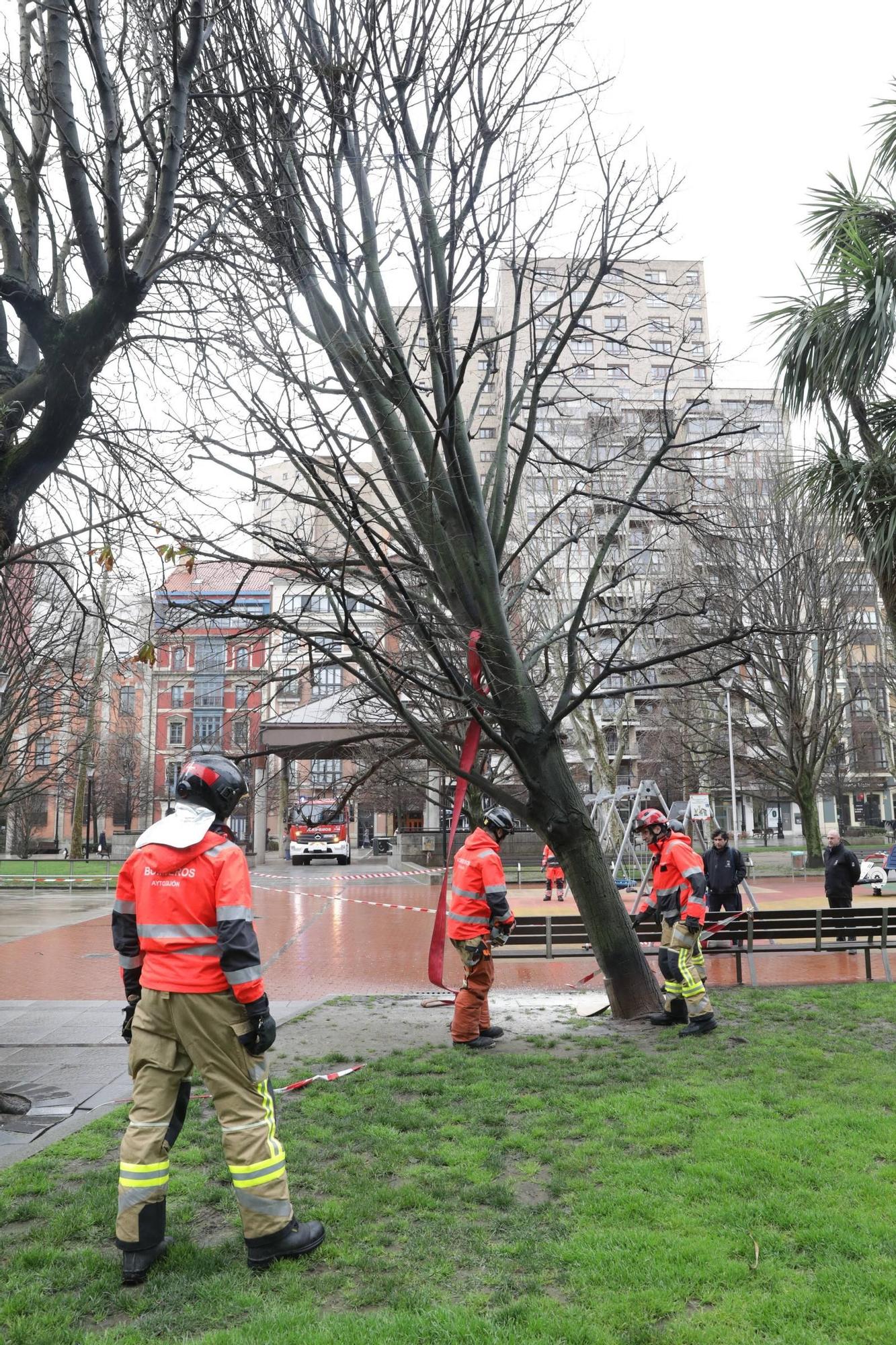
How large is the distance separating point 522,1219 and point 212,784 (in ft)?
7.28

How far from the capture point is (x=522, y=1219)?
13.0 ft

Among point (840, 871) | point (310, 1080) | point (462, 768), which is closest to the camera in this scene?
point (310, 1080)

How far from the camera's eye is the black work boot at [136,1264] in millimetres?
A: 3473

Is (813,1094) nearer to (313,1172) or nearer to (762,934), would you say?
(313,1172)

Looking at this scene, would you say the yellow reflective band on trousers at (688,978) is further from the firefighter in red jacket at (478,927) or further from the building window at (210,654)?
the building window at (210,654)

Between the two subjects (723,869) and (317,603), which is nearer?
(317,603)

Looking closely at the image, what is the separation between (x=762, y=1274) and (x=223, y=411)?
5599 millimetres

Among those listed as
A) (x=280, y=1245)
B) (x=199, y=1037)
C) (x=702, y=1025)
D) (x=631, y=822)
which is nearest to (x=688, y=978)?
(x=702, y=1025)

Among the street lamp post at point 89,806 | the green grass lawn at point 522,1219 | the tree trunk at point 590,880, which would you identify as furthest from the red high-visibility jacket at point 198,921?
the street lamp post at point 89,806

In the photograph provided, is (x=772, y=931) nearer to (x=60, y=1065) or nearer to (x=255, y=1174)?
(x=60, y=1065)

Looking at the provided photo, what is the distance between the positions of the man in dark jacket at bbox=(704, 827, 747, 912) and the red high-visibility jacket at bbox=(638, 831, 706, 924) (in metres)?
4.44

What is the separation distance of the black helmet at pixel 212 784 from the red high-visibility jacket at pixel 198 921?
0.20 meters

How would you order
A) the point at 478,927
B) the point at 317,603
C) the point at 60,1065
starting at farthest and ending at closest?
the point at 317,603 → the point at 478,927 → the point at 60,1065

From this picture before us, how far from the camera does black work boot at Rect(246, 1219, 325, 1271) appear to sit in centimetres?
356
